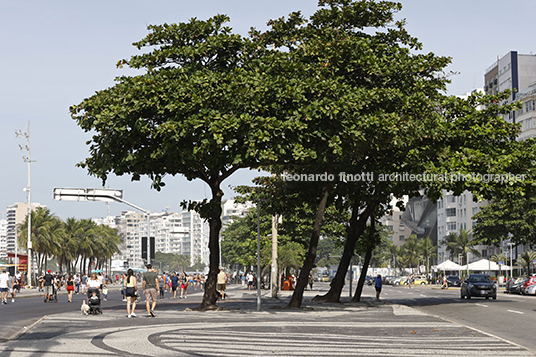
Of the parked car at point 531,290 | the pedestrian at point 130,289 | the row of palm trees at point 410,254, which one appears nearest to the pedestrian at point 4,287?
the pedestrian at point 130,289

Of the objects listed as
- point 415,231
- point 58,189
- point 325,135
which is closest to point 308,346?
point 325,135

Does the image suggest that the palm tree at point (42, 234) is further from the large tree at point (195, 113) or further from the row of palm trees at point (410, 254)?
the row of palm trees at point (410, 254)

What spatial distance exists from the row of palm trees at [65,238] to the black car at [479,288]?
218 feet

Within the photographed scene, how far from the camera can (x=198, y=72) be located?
78.9 feet

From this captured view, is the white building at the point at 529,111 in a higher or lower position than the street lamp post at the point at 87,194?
higher

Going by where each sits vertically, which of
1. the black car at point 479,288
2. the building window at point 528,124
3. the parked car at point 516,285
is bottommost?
the parked car at point 516,285

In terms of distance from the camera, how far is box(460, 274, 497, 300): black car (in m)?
42.3

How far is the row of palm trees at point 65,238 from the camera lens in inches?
3792

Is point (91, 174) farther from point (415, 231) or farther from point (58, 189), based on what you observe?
point (415, 231)

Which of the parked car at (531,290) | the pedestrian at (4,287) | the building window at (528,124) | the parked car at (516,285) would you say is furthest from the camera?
the building window at (528,124)

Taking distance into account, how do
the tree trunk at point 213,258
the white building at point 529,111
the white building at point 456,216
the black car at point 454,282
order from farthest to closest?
1. the white building at point 456,216
2. the white building at point 529,111
3. the black car at point 454,282
4. the tree trunk at point 213,258

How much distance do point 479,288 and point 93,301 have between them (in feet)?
83.6

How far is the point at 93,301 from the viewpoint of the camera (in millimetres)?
25750

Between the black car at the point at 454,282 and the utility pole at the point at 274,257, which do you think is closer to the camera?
the utility pole at the point at 274,257
